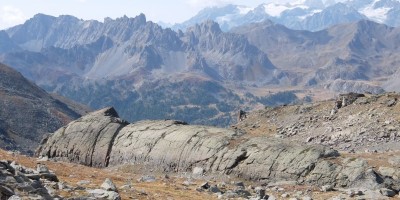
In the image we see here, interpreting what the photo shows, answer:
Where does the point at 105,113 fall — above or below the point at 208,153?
above

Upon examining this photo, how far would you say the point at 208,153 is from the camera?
54.6m

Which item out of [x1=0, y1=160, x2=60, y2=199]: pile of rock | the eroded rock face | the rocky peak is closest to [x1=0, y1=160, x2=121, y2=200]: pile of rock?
[x1=0, y1=160, x2=60, y2=199]: pile of rock

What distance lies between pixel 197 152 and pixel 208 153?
1.67 m

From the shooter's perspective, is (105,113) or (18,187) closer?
(18,187)

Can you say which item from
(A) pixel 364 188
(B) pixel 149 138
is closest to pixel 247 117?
(B) pixel 149 138

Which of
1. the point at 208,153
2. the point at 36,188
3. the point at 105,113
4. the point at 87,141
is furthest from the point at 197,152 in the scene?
the point at 36,188

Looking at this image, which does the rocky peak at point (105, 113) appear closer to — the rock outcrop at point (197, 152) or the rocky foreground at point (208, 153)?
the rock outcrop at point (197, 152)

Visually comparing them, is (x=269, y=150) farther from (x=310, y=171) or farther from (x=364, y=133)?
(x=364, y=133)

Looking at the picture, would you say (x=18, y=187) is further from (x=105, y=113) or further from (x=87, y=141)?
(x=105, y=113)

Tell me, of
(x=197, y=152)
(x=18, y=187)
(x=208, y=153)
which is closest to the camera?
(x=18, y=187)

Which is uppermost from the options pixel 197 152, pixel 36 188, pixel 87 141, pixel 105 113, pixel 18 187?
pixel 18 187

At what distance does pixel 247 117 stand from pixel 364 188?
75.2m

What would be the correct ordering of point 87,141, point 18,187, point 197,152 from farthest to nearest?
point 87,141 < point 197,152 < point 18,187

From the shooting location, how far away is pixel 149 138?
6147 cm
